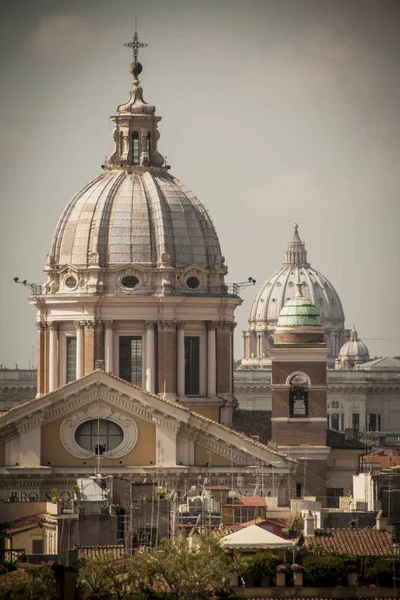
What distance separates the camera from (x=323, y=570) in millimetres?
109688

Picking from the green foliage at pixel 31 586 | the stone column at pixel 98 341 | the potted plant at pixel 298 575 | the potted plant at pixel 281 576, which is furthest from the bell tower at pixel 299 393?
the green foliage at pixel 31 586

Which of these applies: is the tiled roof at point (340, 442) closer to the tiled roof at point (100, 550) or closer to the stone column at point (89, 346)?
the stone column at point (89, 346)

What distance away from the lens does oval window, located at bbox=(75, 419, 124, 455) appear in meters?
148

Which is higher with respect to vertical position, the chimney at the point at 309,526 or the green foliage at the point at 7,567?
the chimney at the point at 309,526

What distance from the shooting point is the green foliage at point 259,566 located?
109 metres

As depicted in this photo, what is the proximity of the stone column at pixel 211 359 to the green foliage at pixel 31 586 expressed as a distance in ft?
189

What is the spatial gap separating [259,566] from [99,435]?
39.8 meters

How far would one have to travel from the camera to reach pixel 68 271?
163750 millimetres

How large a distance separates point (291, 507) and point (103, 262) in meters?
28.2

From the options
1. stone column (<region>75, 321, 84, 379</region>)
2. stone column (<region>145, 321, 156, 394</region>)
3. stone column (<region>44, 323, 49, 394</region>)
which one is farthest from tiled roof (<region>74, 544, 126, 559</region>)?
stone column (<region>44, 323, 49, 394</region>)

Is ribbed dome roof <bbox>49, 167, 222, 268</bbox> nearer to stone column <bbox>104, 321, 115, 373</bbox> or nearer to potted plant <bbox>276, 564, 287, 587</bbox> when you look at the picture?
stone column <bbox>104, 321, 115, 373</bbox>

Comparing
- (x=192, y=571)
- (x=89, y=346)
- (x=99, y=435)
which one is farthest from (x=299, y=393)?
(x=192, y=571)

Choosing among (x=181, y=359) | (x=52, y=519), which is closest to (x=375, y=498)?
(x=52, y=519)

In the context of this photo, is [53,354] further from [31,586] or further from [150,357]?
[31,586]
